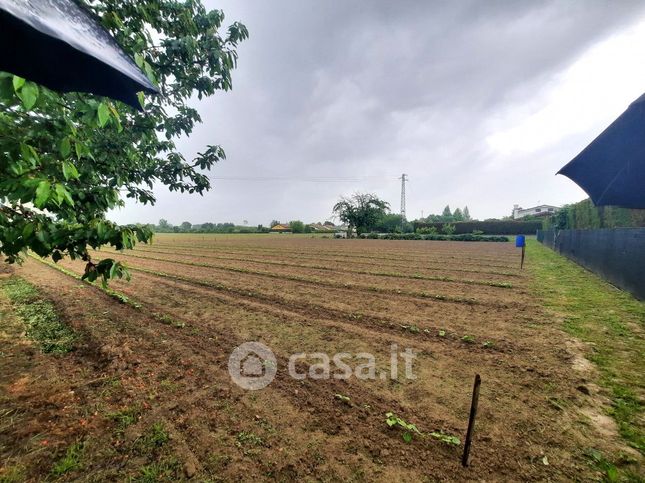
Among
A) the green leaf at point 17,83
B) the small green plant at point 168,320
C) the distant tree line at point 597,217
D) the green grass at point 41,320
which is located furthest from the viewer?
the distant tree line at point 597,217

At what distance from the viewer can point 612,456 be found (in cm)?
252

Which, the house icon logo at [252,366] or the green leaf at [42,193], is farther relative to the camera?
the house icon logo at [252,366]

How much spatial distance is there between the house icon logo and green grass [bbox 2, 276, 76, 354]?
270 cm

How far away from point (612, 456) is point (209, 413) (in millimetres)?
3742

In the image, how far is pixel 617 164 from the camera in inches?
105

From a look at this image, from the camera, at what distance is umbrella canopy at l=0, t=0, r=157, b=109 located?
0.70 m

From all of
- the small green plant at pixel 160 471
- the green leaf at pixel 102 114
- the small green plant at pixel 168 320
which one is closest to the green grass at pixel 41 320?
the small green plant at pixel 168 320

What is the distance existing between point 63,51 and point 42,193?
44.5 inches

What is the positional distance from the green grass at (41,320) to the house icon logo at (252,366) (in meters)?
2.70

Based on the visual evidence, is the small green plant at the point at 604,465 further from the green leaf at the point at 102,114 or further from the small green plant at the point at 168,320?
the small green plant at the point at 168,320

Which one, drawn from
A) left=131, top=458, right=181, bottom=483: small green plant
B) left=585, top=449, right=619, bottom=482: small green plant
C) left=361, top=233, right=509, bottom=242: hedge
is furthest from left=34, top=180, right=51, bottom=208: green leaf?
left=361, top=233, right=509, bottom=242: hedge

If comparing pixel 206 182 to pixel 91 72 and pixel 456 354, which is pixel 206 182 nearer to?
pixel 91 72

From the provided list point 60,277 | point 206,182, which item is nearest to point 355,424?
point 206,182

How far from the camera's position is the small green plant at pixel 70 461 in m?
2.31
